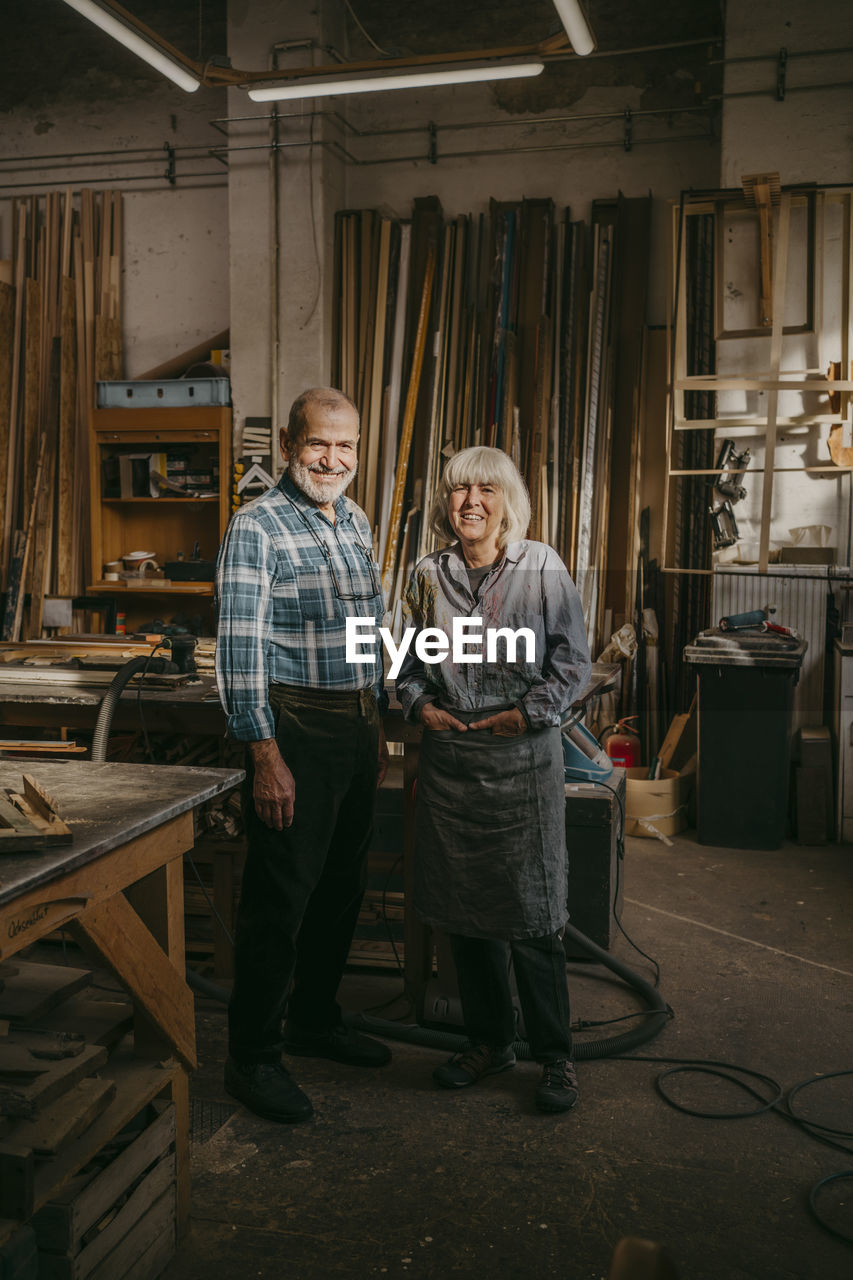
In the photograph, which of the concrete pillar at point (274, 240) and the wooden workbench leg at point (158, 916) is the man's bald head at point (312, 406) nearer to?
the wooden workbench leg at point (158, 916)

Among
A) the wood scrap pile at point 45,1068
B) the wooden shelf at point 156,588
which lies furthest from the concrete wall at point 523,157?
the wood scrap pile at point 45,1068

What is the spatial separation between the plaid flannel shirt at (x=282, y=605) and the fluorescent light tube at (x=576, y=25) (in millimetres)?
2661

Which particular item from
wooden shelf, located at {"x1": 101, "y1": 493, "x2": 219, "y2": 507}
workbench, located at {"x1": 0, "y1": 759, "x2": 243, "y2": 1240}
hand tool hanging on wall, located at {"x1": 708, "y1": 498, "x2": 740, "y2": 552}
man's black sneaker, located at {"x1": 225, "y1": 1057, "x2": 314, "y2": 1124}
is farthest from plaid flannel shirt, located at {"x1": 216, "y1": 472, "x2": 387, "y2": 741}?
wooden shelf, located at {"x1": 101, "y1": 493, "x2": 219, "y2": 507}

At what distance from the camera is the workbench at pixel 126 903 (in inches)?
61.0

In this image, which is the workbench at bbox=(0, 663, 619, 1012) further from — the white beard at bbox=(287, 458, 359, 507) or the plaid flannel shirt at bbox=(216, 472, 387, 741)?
the white beard at bbox=(287, 458, 359, 507)

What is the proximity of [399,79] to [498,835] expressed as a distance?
373 centimetres

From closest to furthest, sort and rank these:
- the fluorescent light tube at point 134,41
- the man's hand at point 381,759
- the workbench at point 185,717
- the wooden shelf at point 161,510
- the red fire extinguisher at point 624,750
A: the man's hand at point 381,759
the workbench at point 185,717
the fluorescent light tube at point 134,41
the red fire extinguisher at point 624,750
the wooden shelf at point 161,510

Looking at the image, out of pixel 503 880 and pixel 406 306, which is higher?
pixel 406 306

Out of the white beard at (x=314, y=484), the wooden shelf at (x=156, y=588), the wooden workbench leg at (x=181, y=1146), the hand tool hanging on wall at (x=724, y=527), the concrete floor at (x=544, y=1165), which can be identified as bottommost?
the concrete floor at (x=544, y=1165)

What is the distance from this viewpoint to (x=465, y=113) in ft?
20.2

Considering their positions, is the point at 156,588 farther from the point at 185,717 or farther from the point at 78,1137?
the point at 78,1137

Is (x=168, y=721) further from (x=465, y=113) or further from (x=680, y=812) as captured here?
(x=465, y=113)

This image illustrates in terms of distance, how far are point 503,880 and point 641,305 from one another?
4340mm

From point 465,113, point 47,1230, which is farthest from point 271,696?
point 465,113
